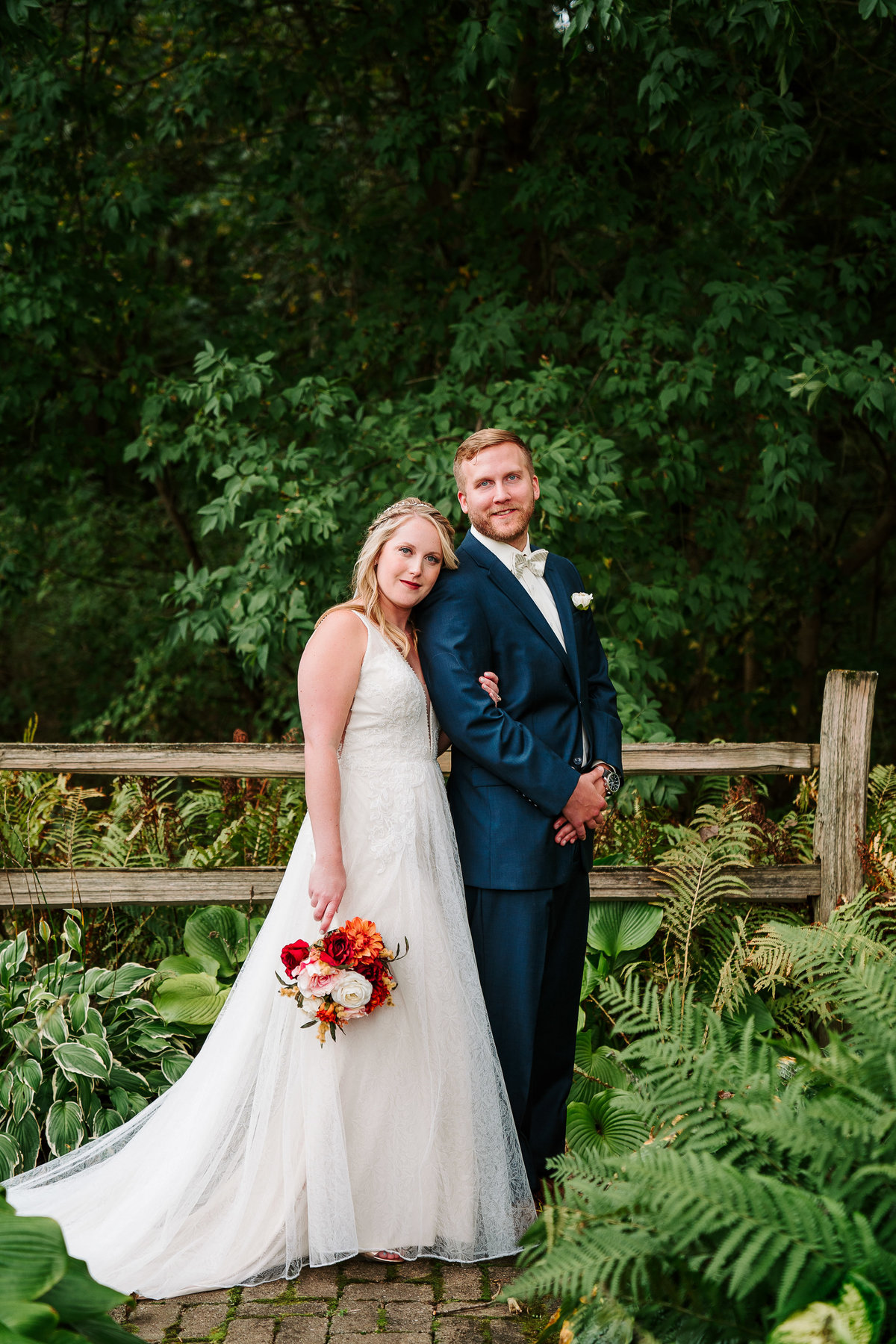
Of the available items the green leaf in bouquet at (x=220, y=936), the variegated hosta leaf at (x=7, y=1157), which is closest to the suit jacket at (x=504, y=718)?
the green leaf in bouquet at (x=220, y=936)

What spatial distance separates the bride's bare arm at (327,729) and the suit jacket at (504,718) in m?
0.26

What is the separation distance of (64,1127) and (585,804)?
6.03ft

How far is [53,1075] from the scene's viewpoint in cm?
345

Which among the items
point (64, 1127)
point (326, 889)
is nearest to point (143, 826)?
point (64, 1127)

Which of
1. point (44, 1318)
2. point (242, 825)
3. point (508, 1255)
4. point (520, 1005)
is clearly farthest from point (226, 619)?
point (44, 1318)

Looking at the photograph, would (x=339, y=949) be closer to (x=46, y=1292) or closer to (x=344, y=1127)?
(x=344, y=1127)

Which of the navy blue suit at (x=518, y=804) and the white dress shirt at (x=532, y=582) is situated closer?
the navy blue suit at (x=518, y=804)

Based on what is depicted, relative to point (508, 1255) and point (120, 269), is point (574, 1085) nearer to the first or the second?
point (508, 1255)

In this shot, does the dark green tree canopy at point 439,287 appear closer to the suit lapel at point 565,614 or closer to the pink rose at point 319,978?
the suit lapel at point 565,614

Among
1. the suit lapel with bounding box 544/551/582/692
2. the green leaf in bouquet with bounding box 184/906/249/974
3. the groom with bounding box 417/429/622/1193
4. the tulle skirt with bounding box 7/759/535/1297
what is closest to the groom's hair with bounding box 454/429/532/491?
the groom with bounding box 417/429/622/1193

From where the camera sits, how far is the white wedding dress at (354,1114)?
2.90 m

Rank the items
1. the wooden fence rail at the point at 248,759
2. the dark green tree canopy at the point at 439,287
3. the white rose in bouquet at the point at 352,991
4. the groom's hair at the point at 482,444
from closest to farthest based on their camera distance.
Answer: the white rose in bouquet at the point at 352,991
the groom's hair at the point at 482,444
the wooden fence rail at the point at 248,759
the dark green tree canopy at the point at 439,287

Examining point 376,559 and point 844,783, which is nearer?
point 376,559

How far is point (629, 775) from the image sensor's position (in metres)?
4.28
